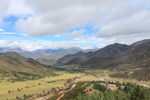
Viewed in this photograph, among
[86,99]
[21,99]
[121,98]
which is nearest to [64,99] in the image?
[86,99]

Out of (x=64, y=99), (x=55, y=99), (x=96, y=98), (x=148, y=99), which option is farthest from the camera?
(x=55, y=99)

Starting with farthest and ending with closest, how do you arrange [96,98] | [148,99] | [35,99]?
[35,99]
[96,98]
[148,99]

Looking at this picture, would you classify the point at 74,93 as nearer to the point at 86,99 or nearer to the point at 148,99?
the point at 86,99

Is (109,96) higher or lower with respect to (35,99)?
higher

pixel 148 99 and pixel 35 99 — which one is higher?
pixel 148 99

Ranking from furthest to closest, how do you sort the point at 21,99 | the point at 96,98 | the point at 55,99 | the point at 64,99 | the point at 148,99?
1. the point at 21,99
2. the point at 55,99
3. the point at 64,99
4. the point at 96,98
5. the point at 148,99

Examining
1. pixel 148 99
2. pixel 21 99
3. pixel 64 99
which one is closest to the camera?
pixel 148 99

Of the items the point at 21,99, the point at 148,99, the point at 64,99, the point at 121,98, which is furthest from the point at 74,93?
the point at 21,99

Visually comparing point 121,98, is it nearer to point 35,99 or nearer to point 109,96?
point 109,96

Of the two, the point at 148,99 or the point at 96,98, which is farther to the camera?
the point at 96,98
